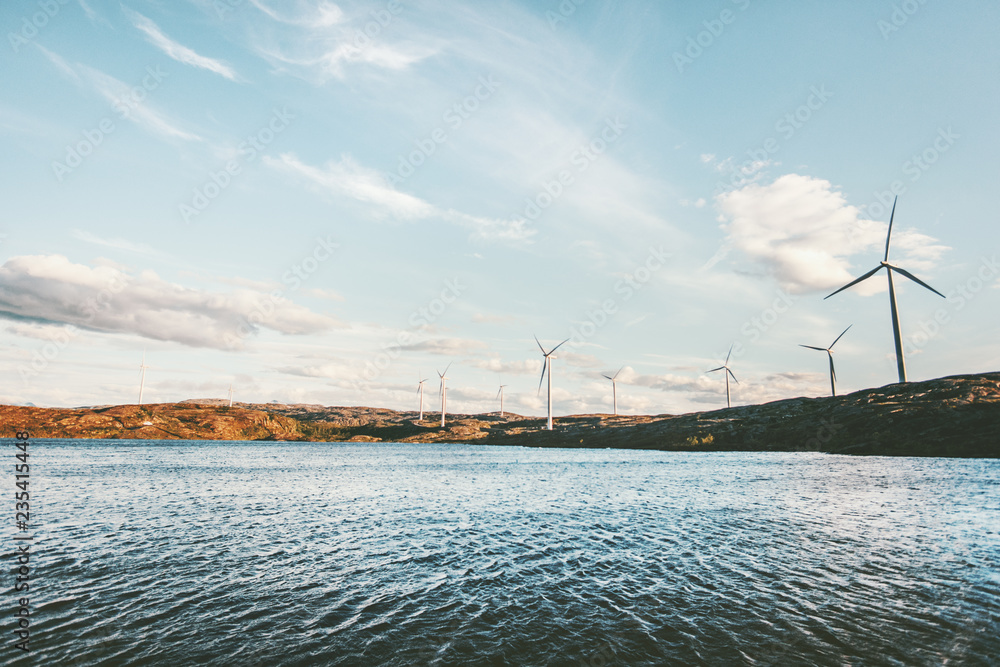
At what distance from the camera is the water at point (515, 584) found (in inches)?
584

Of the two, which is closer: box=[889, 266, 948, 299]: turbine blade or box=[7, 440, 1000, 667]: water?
box=[7, 440, 1000, 667]: water

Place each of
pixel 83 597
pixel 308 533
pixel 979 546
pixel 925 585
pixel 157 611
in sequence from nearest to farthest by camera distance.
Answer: pixel 157 611
pixel 83 597
pixel 925 585
pixel 979 546
pixel 308 533

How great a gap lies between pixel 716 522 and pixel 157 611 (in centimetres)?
3404

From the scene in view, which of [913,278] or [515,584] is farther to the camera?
[913,278]

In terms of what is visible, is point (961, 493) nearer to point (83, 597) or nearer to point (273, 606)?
point (273, 606)

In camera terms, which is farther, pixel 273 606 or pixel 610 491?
pixel 610 491

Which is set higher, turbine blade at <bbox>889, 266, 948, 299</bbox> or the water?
turbine blade at <bbox>889, 266, 948, 299</bbox>

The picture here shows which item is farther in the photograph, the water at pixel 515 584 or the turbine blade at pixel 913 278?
the turbine blade at pixel 913 278

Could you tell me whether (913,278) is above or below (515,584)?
above

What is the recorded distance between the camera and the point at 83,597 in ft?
63.7

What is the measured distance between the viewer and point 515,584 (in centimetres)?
2162

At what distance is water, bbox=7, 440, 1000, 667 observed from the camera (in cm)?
1484

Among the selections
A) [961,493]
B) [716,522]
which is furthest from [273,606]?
[961,493]

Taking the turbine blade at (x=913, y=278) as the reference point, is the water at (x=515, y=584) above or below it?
below
